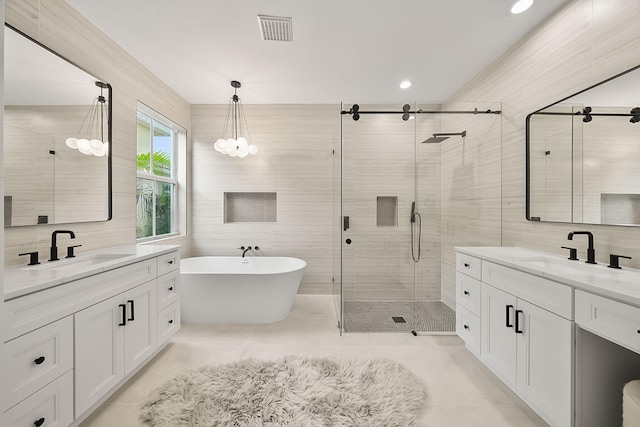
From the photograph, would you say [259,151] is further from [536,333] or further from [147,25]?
[536,333]

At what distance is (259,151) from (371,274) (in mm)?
2325

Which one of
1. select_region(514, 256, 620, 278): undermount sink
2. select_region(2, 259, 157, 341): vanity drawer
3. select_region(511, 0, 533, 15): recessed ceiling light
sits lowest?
select_region(2, 259, 157, 341): vanity drawer

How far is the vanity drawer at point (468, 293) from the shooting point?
2057mm

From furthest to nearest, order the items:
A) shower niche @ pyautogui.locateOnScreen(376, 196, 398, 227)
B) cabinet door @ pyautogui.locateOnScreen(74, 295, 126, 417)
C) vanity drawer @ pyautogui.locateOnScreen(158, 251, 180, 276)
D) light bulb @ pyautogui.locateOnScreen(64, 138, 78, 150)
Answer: shower niche @ pyautogui.locateOnScreen(376, 196, 398, 227), vanity drawer @ pyautogui.locateOnScreen(158, 251, 180, 276), light bulb @ pyautogui.locateOnScreen(64, 138, 78, 150), cabinet door @ pyautogui.locateOnScreen(74, 295, 126, 417)

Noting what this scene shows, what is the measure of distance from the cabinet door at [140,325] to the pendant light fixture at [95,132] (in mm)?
Answer: 1161

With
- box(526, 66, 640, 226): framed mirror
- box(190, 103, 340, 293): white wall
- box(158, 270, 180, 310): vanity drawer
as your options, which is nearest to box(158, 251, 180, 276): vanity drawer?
box(158, 270, 180, 310): vanity drawer

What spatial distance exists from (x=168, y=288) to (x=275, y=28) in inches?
92.0

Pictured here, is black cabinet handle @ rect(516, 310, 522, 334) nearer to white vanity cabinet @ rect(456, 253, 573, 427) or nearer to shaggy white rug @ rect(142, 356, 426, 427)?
white vanity cabinet @ rect(456, 253, 573, 427)

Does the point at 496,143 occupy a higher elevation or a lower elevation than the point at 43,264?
higher

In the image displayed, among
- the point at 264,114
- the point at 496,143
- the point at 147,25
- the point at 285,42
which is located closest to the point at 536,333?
the point at 496,143

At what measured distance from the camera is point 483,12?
6.56 ft

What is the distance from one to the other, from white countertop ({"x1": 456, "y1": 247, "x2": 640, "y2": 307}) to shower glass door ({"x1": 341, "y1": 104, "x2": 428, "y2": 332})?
2.98 ft

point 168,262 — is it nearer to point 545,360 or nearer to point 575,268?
point 545,360

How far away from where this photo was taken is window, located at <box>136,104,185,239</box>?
3.15 m
